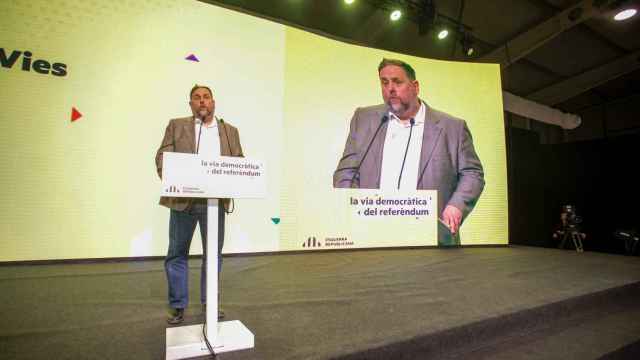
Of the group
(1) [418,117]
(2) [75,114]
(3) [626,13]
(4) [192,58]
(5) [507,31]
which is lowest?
(2) [75,114]

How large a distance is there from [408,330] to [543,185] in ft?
16.9

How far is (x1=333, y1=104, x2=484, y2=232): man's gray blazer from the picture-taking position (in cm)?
389

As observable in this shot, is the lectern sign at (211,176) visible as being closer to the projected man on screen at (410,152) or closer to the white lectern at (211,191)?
the white lectern at (211,191)

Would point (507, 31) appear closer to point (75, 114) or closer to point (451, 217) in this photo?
point (451, 217)

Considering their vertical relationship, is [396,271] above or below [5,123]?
below

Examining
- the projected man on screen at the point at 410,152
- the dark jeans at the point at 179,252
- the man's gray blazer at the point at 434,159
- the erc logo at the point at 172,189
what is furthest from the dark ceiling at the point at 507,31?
the erc logo at the point at 172,189

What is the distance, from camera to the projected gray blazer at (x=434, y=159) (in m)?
3.89

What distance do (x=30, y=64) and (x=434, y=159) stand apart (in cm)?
429

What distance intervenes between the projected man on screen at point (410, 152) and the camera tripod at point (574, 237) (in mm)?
1486

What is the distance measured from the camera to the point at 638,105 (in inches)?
298

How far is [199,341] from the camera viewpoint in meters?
1.18

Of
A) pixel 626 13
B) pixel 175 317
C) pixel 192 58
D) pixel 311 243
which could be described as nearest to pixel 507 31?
pixel 626 13

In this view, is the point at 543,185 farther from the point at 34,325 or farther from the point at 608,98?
the point at 34,325

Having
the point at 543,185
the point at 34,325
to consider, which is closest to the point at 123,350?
the point at 34,325
